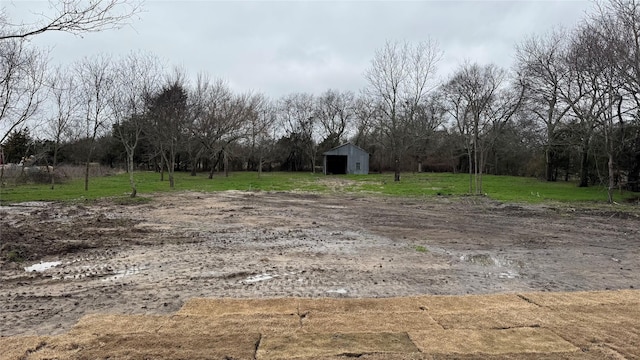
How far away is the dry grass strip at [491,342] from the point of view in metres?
3.48

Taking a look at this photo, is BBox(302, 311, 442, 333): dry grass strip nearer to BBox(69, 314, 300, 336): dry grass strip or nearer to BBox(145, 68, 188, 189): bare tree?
BBox(69, 314, 300, 336): dry grass strip

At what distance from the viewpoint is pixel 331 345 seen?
11.7 ft

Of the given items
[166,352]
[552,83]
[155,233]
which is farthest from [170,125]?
[166,352]

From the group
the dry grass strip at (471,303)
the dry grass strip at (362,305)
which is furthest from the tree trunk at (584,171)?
the dry grass strip at (362,305)

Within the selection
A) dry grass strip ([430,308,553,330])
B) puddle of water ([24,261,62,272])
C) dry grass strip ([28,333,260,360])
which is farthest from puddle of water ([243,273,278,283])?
puddle of water ([24,261,62,272])

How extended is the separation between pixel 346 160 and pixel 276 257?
47.8 m

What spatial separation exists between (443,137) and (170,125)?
4078cm

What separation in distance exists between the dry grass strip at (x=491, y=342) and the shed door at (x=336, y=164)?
51.6 m

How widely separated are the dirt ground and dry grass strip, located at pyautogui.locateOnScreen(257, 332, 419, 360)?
66.0 inches

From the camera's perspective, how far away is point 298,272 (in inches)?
267

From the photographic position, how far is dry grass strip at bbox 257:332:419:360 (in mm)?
3402

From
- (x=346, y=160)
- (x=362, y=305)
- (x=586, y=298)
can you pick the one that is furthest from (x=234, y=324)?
(x=346, y=160)

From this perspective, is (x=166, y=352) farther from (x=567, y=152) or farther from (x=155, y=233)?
(x=567, y=152)

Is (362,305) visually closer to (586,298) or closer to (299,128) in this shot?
(586,298)
